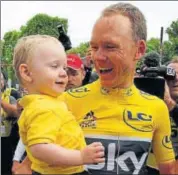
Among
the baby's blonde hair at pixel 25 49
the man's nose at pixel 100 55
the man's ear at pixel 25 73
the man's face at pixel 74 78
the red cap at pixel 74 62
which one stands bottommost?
the man's face at pixel 74 78

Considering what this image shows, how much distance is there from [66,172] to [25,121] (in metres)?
0.20

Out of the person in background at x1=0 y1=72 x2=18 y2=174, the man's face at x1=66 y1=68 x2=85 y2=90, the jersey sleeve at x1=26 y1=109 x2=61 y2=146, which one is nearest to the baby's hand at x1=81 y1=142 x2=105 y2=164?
the jersey sleeve at x1=26 y1=109 x2=61 y2=146

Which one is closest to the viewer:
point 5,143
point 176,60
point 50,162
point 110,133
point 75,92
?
point 50,162

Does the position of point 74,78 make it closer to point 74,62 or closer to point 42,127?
point 74,62

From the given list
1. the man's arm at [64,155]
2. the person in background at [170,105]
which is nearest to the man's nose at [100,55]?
the man's arm at [64,155]

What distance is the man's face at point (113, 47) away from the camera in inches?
62.8

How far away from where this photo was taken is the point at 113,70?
1620 millimetres

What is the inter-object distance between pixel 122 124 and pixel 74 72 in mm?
1574

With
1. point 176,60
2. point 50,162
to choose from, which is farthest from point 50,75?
point 176,60

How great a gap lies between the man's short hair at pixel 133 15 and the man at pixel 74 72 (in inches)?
57.2

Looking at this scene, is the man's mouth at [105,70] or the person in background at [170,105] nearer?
the man's mouth at [105,70]

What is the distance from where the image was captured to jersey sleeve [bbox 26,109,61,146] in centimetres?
137

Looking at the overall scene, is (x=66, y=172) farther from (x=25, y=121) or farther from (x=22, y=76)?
(x=22, y=76)

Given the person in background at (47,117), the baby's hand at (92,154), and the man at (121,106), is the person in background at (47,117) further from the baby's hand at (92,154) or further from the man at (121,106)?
the man at (121,106)
